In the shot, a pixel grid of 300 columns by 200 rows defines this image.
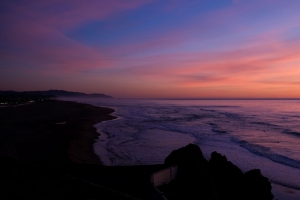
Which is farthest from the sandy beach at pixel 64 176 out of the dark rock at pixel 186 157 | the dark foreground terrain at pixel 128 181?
the dark rock at pixel 186 157

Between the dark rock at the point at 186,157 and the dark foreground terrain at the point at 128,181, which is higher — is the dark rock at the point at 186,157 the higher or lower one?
the higher one

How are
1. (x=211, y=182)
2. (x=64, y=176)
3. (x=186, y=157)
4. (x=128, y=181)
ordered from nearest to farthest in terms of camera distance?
(x=64, y=176) → (x=211, y=182) → (x=128, y=181) → (x=186, y=157)

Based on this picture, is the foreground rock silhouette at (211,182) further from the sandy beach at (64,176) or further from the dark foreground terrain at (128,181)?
the sandy beach at (64,176)

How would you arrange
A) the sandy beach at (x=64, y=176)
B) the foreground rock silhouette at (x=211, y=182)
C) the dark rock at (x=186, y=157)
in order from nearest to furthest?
1. the sandy beach at (x=64, y=176)
2. the foreground rock silhouette at (x=211, y=182)
3. the dark rock at (x=186, y=157)

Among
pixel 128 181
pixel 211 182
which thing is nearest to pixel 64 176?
pixel 128 181

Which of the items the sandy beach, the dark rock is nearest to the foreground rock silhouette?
the dark rock

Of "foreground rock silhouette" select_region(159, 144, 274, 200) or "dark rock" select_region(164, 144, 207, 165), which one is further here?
"dark rock" select_region(164, 144, 207, 165)

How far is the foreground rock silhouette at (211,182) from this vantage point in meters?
9.04

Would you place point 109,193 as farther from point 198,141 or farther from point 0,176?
point 198,141

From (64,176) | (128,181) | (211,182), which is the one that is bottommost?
(128,181)

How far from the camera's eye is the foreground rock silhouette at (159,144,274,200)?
904 cm

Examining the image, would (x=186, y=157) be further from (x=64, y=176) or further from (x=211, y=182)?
(x=64, y=176)

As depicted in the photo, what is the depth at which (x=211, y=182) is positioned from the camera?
930 centimetres

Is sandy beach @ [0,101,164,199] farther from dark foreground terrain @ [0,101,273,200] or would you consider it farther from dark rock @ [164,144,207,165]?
dark rock @ [164,144,207,165]
